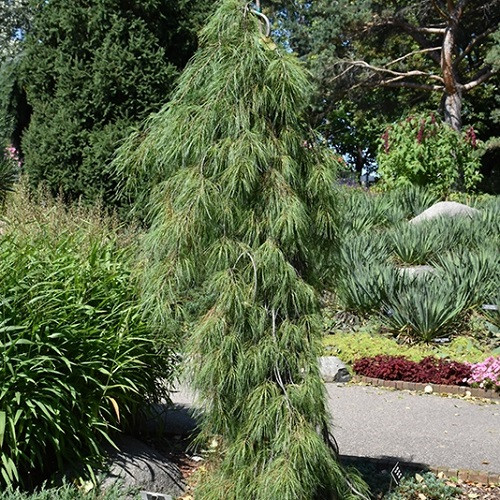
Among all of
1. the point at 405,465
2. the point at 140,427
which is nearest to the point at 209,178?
the point at 140,427

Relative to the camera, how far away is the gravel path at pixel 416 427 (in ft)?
19.0

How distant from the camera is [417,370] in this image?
8.20 meters

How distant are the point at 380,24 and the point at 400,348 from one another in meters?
18.3

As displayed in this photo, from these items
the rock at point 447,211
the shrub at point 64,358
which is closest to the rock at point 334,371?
the shrub at point 64,358

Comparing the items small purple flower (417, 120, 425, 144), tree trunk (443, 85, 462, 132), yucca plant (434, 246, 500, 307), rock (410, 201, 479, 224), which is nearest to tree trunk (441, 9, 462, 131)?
tree trunk (443, 85, 462, 132)

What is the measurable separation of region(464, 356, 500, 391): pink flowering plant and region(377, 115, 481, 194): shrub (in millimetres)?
9210

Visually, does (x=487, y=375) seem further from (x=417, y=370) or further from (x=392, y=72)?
(x=392, y=72)

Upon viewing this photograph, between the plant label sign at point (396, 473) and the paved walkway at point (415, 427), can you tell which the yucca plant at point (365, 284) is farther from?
the plant label sign at point (396, 473)

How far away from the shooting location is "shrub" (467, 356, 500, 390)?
780cm

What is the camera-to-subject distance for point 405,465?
5.37 metres

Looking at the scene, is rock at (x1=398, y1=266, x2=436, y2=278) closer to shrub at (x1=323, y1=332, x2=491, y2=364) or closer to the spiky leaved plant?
shrub at (x1=323, y1=332, x2=491, y2=364)

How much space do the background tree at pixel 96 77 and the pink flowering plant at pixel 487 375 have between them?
4.95 metres

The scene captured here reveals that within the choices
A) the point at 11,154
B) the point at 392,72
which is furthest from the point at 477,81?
the point at 11,154

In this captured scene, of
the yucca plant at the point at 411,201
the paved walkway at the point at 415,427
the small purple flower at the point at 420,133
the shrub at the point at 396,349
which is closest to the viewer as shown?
the paved walkway at the point at 415,427
